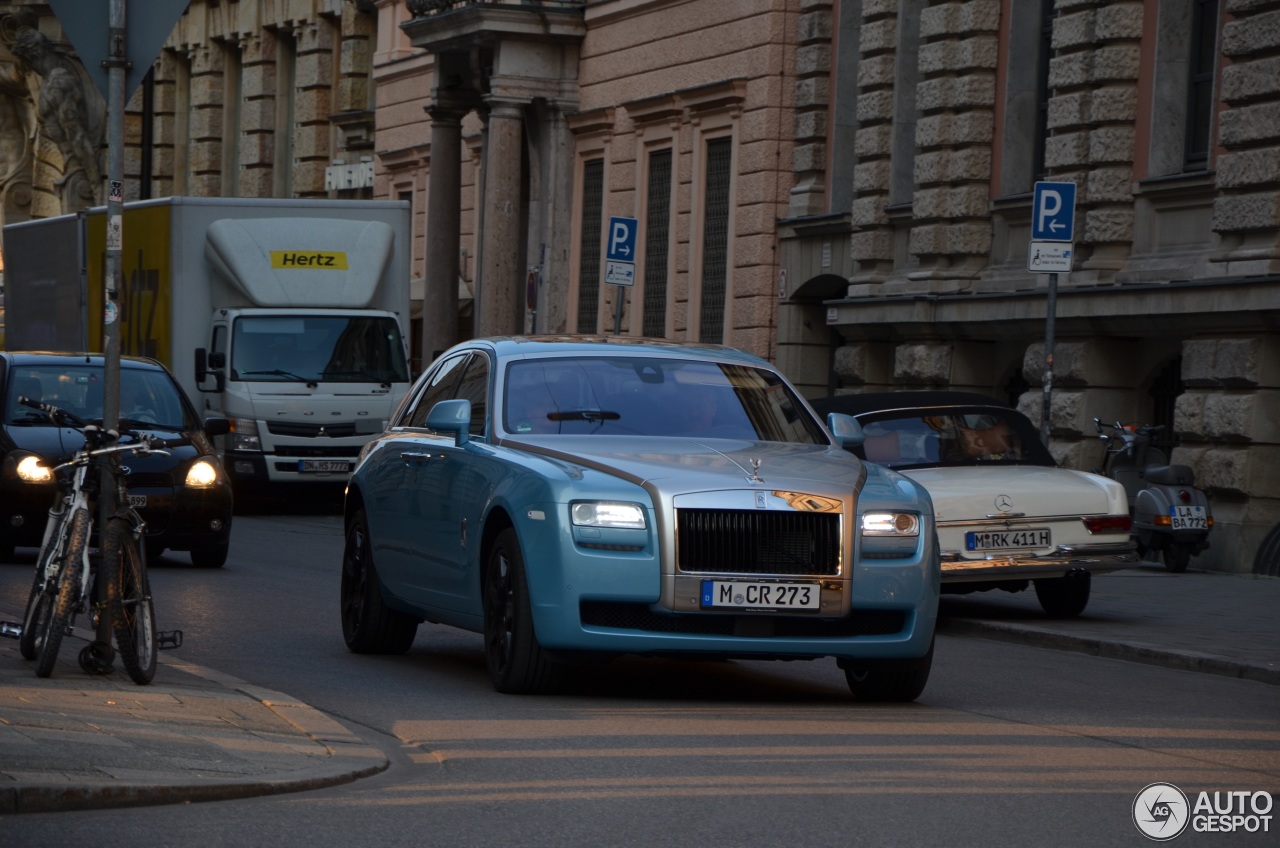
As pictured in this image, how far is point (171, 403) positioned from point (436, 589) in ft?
27.3

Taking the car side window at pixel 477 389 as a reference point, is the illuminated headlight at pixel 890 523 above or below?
below

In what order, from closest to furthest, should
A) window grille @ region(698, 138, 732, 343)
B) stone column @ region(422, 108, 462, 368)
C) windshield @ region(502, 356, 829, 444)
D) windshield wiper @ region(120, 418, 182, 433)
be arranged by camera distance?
windshield @ region(502, 356, 829, 444)
windshield wiper @ region(120, 418, 182, 433)
window grille @ region(698, 138, 732, 343)
stone column @ region(422, 108, 462, 368)

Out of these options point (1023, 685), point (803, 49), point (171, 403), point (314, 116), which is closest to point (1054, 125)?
point (803, 49)

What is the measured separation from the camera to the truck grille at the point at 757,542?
9.92m

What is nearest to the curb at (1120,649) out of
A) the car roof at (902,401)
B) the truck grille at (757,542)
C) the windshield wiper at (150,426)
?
the car roof at (902,401)

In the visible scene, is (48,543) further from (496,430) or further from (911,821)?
(911,821)

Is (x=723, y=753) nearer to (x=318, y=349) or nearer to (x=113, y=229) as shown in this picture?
(x=113, y=229)

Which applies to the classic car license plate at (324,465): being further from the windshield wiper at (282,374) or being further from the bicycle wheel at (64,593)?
the bicycle wheel at (64,593)

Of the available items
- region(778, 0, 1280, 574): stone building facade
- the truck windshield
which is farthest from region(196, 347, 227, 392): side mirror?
region(778, 0, 1280, 574): stone building facade

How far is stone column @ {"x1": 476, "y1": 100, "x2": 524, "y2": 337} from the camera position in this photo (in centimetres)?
3725

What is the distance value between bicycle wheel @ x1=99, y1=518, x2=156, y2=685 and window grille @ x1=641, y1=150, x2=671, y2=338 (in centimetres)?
2470

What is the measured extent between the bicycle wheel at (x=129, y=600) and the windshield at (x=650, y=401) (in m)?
1.81

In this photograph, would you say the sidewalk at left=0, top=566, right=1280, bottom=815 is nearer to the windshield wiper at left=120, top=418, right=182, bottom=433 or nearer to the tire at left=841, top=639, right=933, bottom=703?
the tire at left=841, top=639, right=933, bottom=703

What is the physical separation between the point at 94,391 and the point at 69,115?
43.9 m
